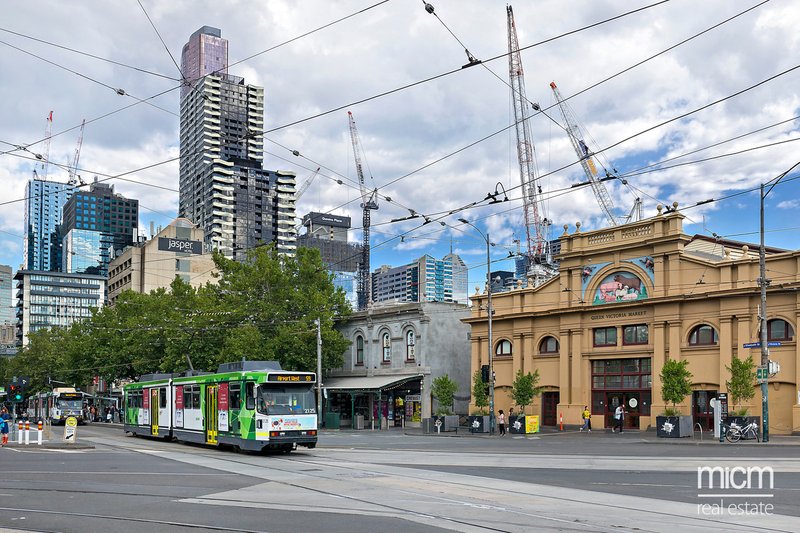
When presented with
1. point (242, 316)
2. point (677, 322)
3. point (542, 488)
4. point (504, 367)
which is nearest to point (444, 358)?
point (504, 367)

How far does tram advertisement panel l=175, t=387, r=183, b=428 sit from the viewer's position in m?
38.0

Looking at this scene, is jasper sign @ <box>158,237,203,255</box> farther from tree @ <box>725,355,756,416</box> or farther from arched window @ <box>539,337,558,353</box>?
tree @ <box>725,355,756,416</box>

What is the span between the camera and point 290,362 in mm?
59562

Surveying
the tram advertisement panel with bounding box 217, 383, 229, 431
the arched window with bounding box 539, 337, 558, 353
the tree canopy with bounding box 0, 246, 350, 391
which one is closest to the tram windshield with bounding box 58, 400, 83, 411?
the tree canopy with bounding box 0, 246, 350, 391

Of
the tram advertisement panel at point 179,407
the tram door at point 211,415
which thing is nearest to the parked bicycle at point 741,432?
the tram door at point 211,415

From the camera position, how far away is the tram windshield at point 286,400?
29.8m

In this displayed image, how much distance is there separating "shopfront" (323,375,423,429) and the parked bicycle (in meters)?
26.2

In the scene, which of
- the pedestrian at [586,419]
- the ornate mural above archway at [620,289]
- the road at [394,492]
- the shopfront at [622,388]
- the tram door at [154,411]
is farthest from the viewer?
the ornate mural above archway at [620,289]

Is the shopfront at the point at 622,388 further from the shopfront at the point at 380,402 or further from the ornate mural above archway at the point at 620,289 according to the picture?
the shopfront at the point at 380,402

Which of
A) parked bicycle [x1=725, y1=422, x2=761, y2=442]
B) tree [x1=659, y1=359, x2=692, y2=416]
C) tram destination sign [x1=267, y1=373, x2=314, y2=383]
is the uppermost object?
tram destination sign [x1=267, y1=373, x2=314, y2=383]

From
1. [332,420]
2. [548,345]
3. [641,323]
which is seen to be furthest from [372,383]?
[641,323]

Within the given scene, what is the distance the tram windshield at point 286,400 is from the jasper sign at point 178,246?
8830cm

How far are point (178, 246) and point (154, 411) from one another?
250ft

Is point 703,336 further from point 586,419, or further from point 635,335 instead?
point 586,419
